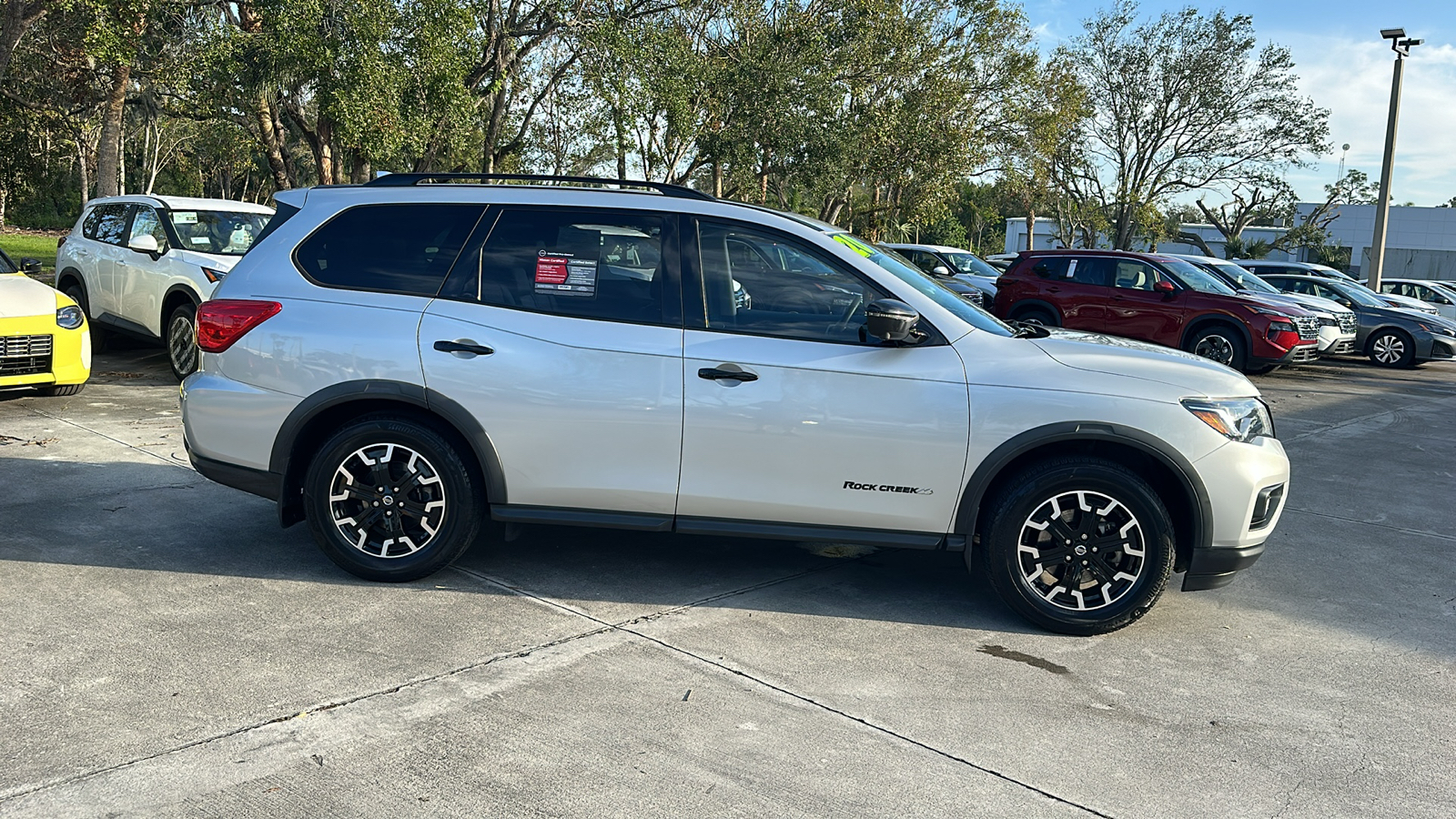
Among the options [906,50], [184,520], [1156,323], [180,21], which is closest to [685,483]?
[184,520]

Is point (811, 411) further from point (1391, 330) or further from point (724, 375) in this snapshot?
point (1391, 330)

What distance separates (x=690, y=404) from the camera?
4.70 meters

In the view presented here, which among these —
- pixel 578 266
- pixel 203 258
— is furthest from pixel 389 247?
pixel 203 258

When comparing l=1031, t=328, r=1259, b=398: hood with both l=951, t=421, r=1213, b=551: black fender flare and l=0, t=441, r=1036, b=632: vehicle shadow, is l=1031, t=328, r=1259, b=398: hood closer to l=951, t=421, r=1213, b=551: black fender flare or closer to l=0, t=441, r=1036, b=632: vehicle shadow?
l=951, t=421, r=1213, b=551: black fender flare

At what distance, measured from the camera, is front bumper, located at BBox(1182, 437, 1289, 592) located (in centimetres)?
462

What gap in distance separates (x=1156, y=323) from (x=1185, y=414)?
36.8ft

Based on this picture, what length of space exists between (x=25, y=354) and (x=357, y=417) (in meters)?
5.25

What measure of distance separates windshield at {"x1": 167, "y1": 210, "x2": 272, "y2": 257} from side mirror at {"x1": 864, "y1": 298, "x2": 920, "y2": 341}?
802cm

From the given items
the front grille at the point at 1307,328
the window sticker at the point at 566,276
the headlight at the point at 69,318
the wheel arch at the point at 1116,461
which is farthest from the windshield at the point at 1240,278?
the headlight at the point at 69,318

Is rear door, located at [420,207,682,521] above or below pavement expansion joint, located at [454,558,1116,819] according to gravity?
above

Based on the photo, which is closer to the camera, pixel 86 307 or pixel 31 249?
pixel 86 307

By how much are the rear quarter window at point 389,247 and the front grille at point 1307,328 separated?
12933mm

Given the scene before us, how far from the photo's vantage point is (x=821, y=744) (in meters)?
3.63

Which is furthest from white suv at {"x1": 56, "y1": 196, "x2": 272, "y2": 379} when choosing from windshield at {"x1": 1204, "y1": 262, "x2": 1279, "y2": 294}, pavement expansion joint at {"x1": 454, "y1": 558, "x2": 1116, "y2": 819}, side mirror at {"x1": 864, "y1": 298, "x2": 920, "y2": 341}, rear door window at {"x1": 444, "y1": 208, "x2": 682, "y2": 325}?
windshield at {"x1": 1204, "y1": 262, "x2": 1279, "y2": 294}
